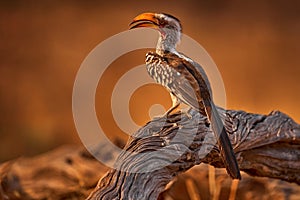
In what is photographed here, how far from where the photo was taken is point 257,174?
1752 millimetres

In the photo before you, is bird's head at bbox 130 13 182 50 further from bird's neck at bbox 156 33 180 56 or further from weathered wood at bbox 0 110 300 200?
weathered wood at bbox 0 110 300 200

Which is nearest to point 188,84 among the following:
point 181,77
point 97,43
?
point 181,77

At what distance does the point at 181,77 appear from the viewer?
155 centimetres

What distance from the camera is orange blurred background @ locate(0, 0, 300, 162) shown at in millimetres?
2438

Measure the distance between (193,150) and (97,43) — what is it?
3.13ft

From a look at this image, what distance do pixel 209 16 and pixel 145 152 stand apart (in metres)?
0.99

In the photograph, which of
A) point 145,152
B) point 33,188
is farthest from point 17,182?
point 145,152

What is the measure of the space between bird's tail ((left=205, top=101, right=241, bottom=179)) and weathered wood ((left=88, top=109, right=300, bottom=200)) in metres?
0.08

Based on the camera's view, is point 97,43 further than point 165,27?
Yes

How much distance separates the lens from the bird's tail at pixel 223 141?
153 cm

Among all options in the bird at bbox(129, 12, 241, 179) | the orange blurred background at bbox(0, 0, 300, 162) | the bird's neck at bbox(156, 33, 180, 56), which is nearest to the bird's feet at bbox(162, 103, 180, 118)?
the bird at bbox(129, 12, 241, 179)

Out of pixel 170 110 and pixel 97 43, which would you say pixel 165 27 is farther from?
pixel 97 43

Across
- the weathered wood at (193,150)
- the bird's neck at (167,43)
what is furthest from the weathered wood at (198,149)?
the bird's neck at (167,43)

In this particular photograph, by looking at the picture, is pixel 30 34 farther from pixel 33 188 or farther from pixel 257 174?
pixel 257 174
